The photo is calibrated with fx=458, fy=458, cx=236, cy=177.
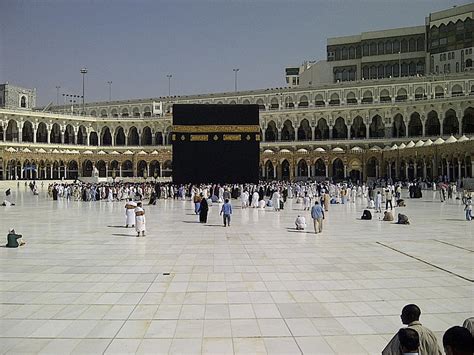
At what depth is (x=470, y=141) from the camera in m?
22.9

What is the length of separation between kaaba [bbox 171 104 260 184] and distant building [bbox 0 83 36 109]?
28.6 metres

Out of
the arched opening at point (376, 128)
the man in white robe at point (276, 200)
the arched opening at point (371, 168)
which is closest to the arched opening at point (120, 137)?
the arched opening at point (376, 128)

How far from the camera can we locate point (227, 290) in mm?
5250

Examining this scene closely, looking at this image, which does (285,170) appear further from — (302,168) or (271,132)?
(271,132)

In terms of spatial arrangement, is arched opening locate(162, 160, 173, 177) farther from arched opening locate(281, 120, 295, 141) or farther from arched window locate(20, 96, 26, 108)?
arched window locate(20, 96, 26, 108)

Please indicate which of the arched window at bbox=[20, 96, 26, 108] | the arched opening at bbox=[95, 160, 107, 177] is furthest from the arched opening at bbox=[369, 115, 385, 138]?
the arched window at bbox=[20, 96, 26, 108]

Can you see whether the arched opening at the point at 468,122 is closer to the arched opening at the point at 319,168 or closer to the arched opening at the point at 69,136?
the arched opening at the point at 319,168

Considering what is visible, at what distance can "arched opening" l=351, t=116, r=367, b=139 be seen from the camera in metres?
40.6

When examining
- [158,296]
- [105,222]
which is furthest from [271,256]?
[105,222]

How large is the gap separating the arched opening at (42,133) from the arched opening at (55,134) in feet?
1.87

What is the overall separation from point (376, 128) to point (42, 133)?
31.4 m

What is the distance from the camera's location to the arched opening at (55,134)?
44594 mm

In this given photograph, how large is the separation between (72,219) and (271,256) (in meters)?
7.62

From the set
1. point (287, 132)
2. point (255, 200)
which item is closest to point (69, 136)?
point (287, 132)
